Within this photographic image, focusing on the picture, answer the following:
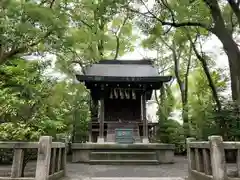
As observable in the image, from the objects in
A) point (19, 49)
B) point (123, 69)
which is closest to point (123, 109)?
point (123, 69)

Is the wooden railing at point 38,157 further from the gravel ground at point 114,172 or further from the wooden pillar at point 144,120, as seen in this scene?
Answer: the wooden pillar at point 144,120

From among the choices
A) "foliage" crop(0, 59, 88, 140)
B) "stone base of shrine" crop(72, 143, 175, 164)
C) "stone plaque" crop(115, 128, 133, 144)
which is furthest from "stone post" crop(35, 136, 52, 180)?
"stone plaque" crop(115, 128, 133, 144)

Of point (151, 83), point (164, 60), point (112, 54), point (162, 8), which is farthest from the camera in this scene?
point (112, 54)

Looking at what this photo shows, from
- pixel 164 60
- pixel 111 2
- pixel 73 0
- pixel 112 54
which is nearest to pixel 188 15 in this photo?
pixel 111 2

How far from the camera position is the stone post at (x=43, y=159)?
201 inches

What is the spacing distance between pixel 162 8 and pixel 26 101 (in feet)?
26.6

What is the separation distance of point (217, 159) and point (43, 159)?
390 cm

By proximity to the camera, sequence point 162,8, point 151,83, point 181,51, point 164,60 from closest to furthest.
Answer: point 162,8, point 151,83, point 181,51, point 164,60

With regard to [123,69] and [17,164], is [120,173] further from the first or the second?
[123,69]

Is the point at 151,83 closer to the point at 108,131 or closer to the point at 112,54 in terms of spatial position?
the point at 108,131

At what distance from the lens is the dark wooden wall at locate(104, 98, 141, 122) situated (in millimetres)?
14812

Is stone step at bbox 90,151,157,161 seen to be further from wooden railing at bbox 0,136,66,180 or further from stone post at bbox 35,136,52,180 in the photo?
stone post at bbox 35,136,52,180

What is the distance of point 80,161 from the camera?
1182 centimetres

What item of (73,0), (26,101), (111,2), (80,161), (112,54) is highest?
(112,54)
